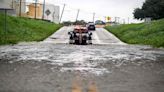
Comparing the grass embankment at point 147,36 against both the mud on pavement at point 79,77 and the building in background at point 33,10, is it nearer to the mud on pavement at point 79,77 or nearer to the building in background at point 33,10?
the mud on pavement at point 79,77

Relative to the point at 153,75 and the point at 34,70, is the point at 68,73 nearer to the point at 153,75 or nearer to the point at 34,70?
the point at 34,70

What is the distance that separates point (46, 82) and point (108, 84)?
1.85 m

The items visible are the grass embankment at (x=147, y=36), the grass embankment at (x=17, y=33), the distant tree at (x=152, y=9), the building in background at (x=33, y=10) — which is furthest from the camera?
the building in background at (x=33, y=10)

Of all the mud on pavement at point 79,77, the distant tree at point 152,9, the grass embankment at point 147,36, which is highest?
the distant tree at point 152,9

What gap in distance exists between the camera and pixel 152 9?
3659 inches

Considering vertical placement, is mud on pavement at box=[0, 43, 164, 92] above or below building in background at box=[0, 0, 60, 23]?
below

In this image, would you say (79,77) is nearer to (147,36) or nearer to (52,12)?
(147,36)

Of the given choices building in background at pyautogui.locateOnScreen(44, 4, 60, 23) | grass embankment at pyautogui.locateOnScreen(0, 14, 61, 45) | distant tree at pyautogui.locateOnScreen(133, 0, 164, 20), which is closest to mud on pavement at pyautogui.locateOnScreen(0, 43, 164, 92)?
grass embankment at pyautogui.locateOnScreen(0, 14, 61, 45)

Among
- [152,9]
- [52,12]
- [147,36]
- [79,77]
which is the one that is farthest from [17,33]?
[52,12]

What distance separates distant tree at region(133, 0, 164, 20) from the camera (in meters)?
91.2

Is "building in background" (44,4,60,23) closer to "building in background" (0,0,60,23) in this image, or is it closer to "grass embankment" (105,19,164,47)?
"building in background" (0,0,60,23)

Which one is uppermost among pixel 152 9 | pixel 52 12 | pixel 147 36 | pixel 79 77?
pixel 52 12

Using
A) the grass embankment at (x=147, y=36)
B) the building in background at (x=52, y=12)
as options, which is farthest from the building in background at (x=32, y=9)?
the grass embankment at (x=147, y=36)

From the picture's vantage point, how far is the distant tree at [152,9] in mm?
91250
